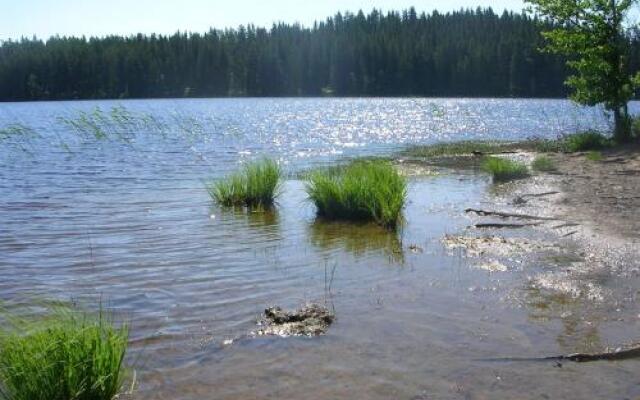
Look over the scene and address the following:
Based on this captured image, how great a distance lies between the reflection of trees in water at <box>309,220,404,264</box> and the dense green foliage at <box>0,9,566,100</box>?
120840mm

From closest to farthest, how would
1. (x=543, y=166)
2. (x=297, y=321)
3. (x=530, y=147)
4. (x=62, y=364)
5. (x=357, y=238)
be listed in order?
(x=62, y=364) < (x=297, y=321) < (x=357, y=238) < (x=543, y=166) < (x=530, y=147)

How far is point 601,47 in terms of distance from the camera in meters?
22.4

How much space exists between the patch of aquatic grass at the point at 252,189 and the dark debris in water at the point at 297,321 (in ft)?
25.2

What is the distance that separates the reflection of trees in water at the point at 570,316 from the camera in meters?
5.90

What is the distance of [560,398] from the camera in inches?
192

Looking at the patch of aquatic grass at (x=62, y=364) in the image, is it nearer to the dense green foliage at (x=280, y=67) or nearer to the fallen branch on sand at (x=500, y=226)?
the fallen branch on sand at (x=500, y=226)

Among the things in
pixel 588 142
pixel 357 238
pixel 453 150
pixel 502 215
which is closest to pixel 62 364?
pixel 357 238

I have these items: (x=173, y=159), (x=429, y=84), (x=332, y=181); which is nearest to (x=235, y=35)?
(x=429, y=84)

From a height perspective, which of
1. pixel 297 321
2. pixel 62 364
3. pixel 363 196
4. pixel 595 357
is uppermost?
pixel 363 196

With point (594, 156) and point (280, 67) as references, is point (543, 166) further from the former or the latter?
point (280, 67)

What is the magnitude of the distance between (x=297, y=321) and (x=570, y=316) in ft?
9.22

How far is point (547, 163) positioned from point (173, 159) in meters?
14.9

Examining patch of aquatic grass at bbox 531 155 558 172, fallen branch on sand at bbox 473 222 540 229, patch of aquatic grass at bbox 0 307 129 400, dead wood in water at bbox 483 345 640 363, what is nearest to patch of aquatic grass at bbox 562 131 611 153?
patch of aquatic grass at bbox 531 155 558 172

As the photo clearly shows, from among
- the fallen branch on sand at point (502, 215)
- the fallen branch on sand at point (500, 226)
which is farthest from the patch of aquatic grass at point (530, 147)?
the fallen branch on sand at point (500, 226)
